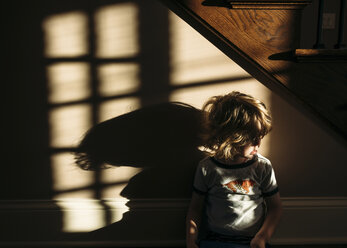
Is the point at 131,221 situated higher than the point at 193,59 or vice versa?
the point at 193,59

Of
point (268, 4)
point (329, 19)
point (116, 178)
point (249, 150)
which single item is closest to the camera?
point (268, 4)

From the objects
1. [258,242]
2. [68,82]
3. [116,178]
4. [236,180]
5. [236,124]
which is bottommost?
[258,242]

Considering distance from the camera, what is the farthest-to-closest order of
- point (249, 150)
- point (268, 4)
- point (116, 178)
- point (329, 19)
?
point (116, 178) → point (329, 19) → point (249, 150) → point (268, 4)

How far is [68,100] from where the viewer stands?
1577mm

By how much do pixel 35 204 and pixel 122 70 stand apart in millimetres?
827

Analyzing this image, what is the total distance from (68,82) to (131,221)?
2.56ft

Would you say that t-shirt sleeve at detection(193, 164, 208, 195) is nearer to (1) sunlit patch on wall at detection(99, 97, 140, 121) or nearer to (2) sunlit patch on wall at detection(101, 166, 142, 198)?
(2) sunlit patch on wall at detection(101, 166, 142, 198)

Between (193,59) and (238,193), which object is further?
(193,59)

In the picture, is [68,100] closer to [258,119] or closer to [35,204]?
[35,204]

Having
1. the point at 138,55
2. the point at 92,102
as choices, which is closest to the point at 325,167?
the point at 138,55

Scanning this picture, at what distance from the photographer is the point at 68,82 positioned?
157cm

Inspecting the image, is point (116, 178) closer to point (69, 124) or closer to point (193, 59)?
point (69, 124)

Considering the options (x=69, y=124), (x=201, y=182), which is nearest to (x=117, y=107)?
(x=69, y=124)

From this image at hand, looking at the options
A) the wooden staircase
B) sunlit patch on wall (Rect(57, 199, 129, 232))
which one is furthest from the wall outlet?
sunlit patch on wall (Rect(57, 199, 129, 232))
